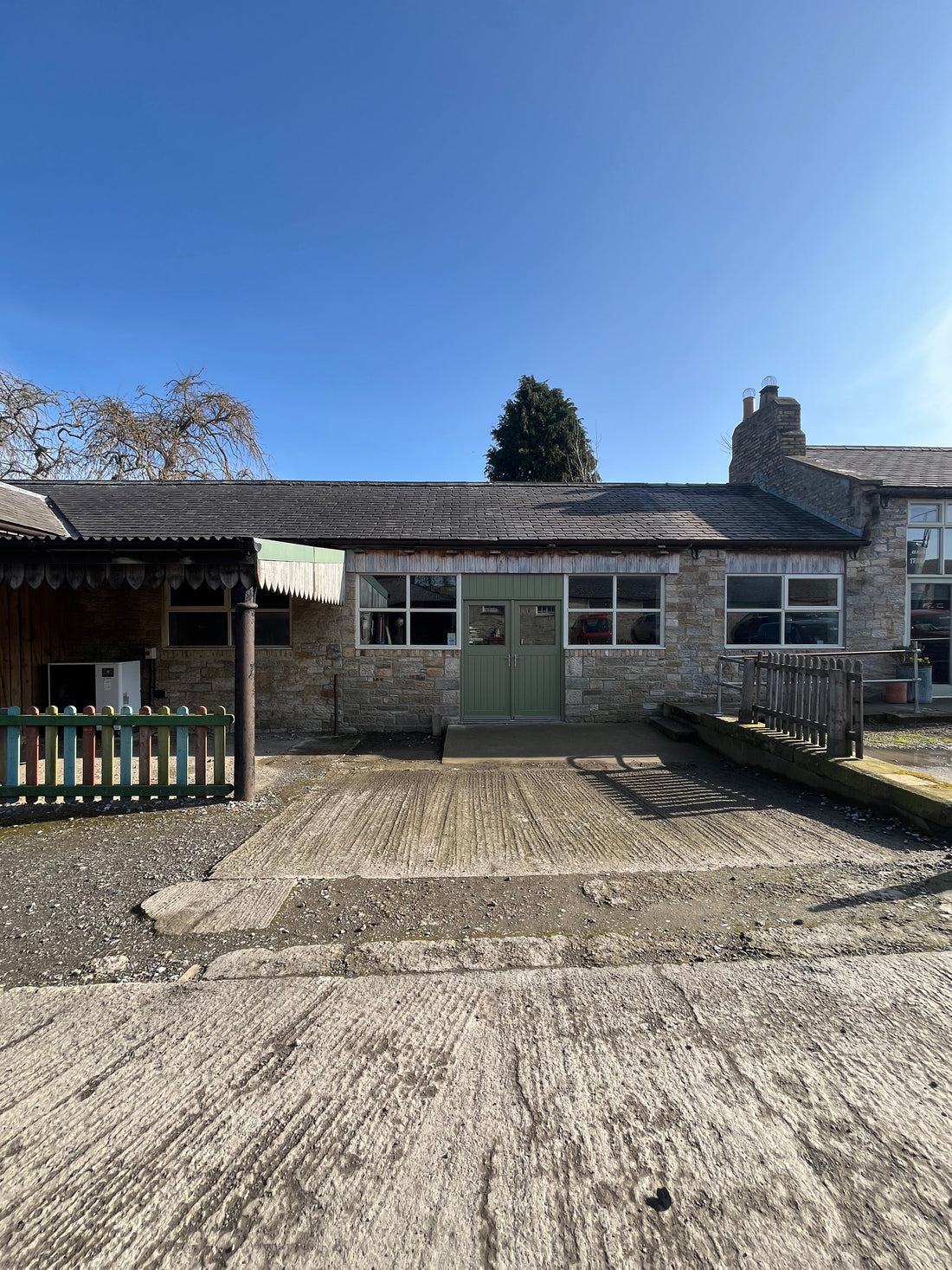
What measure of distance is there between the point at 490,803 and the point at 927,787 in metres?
4.06

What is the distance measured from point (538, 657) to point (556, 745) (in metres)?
2.24

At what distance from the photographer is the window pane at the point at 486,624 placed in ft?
34.0

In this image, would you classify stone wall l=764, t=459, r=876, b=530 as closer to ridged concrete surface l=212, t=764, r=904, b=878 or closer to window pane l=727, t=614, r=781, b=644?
window pane l=727, t=614, r=781, b=644

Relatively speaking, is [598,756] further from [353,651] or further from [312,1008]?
[312,1008]

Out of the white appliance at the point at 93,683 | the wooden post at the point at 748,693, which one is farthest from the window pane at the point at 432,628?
the wooden post at the point at 748,693

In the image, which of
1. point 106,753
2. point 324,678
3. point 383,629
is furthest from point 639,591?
point 106,753

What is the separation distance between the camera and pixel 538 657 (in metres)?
10.4

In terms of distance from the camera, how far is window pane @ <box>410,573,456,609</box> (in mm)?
10344

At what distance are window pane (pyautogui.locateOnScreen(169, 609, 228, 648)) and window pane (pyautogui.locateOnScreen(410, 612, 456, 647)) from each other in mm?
3579

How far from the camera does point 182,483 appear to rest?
13.6 metres

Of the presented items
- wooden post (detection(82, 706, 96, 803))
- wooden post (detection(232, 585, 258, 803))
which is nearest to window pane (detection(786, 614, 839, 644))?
wooden post (detection(232, 585, 258, 803))

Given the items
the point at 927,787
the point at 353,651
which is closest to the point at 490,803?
the point at 927,787

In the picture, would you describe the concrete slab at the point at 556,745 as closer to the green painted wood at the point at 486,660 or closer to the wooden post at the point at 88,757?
the green painted wood at the point at 486,660

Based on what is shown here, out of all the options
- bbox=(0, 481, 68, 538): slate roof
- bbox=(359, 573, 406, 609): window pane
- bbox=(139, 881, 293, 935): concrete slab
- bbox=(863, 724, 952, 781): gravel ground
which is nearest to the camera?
bbox=(139, 881, 293, 935): concrete slab
